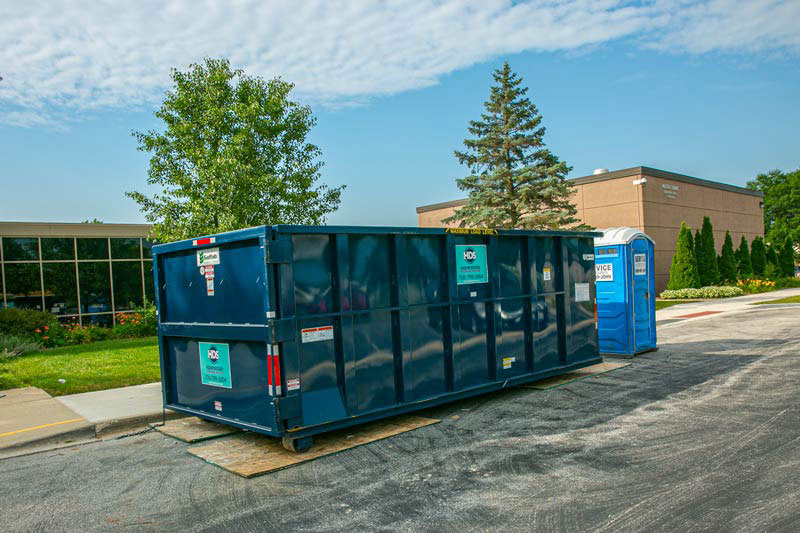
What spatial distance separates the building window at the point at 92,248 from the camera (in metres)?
20.6

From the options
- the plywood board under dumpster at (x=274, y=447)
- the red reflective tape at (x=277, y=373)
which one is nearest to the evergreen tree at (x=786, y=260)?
the plywood board under dumpster at (x=274, y=447)

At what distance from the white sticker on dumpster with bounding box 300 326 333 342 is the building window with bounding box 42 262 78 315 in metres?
17.4

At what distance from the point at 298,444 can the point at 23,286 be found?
17685mm

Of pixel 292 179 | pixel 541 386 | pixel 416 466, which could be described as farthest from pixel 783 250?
pixel 416 466

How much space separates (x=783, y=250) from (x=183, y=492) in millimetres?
46699

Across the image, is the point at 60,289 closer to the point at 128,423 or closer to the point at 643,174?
the point at 128,423

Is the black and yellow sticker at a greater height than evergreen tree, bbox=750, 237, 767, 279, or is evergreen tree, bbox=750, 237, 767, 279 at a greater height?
the black and yellow sticker

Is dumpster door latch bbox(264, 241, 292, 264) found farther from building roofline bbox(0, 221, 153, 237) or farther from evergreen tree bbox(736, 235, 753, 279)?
evergreen tree bbox(736, 235, 753, 279)

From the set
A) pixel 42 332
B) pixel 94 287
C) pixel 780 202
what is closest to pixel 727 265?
pixel 94 287

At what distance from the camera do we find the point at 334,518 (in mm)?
4344

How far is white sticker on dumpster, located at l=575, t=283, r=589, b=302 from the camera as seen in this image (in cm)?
937

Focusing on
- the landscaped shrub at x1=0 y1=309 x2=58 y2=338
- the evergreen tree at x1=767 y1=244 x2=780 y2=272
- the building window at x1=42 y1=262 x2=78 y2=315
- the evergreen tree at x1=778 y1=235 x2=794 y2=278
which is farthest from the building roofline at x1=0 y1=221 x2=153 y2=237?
the evergreen tree at x1=778 y1=235 x2=794 y2=278

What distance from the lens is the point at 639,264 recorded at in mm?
11539

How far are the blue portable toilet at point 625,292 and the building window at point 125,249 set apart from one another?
16623 millimetres
